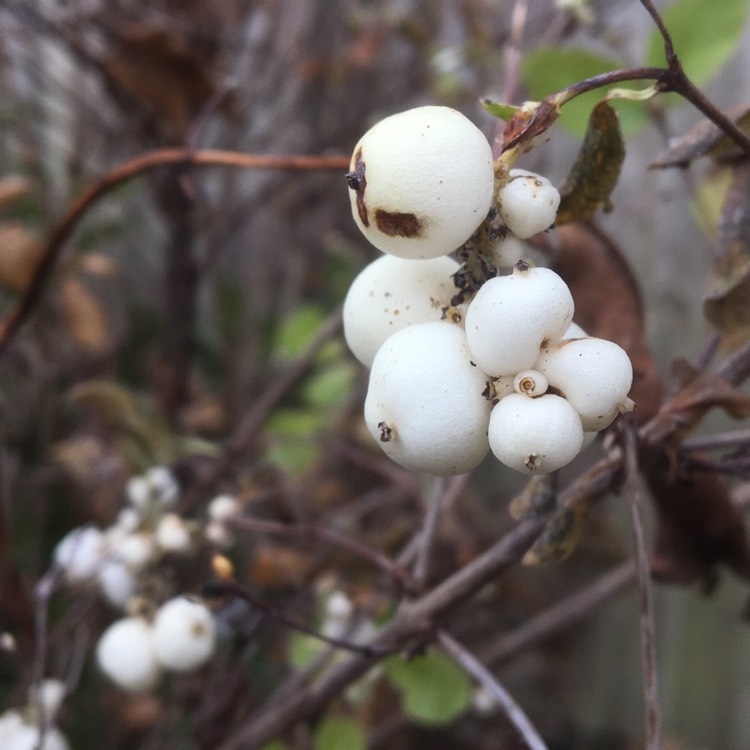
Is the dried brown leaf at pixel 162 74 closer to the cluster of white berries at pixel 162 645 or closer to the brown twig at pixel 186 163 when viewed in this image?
the brown twig at pixel 186 163

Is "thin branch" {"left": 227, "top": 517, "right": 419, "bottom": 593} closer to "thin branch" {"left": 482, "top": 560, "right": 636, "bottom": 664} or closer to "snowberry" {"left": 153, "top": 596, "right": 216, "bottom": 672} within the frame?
"snowberry" {"left": 153, "top": 596, "right": 216, "bottom": 672}

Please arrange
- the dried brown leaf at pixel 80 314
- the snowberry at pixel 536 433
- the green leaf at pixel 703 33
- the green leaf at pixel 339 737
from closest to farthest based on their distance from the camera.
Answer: the snowberry at pixel 536 433, the green leaf at pixel 703 33, the green leaf at pixel 339 737, the dried brown leaf at pixel 80 314

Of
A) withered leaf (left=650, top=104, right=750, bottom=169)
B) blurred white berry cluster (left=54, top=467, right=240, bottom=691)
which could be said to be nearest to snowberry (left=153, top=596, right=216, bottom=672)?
blurred white berry cluster (left=54, top=467, right=240, bottom=691)

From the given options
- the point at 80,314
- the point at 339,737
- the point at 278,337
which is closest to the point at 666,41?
the point at 339,737

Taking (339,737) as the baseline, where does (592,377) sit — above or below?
above

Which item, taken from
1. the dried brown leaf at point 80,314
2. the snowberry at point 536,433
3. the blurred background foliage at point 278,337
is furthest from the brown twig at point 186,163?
the dried brown leaf at point 80,314

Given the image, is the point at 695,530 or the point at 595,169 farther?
the point at 695,530

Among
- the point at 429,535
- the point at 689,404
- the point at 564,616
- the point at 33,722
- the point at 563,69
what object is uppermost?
the point at 563,69

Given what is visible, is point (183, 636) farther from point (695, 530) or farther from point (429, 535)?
point (695, 530)
